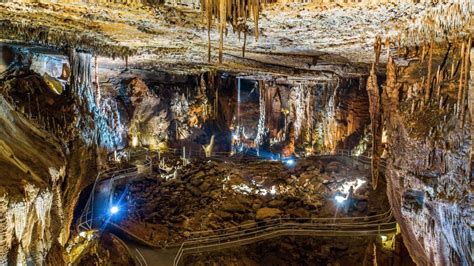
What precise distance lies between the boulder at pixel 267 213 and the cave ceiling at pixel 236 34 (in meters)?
6.60

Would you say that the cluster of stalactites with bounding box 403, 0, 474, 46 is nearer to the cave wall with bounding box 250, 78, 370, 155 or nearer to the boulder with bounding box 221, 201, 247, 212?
the boulder with bounding box 221, 201, 247, 212

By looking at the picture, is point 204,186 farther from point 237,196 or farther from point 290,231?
point 290,231

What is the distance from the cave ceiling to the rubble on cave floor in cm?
663

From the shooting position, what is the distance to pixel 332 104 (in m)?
20.6

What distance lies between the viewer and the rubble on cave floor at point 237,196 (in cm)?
1372

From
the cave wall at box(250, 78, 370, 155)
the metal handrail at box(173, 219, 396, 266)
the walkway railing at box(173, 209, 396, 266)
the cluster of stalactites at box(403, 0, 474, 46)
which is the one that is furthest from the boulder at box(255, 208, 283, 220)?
the cluster of stalactites at box(403, 0, 474, 46)

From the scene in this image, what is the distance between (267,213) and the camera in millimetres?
14172

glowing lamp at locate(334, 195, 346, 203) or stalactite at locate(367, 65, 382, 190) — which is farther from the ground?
stalactite at locate(367, 65, 382, 190)

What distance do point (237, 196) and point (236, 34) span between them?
9.10 meters

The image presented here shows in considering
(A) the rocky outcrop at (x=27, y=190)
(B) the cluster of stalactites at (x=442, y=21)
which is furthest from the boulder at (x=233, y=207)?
(B) the cluster of stalactites at (x=442, y=21)

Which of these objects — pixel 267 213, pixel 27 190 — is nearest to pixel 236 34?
pixel 27 190

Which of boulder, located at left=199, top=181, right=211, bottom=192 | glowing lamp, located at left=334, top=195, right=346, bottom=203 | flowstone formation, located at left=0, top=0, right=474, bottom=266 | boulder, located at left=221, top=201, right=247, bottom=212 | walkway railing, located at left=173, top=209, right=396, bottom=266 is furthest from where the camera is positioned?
boulder, located at left=199, top=181, right=211, bottom=192

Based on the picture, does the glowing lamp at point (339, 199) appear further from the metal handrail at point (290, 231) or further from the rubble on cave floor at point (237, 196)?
the metal handrail at point (290, 231)

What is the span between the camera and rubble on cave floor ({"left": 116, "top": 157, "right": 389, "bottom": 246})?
13.7 metres
